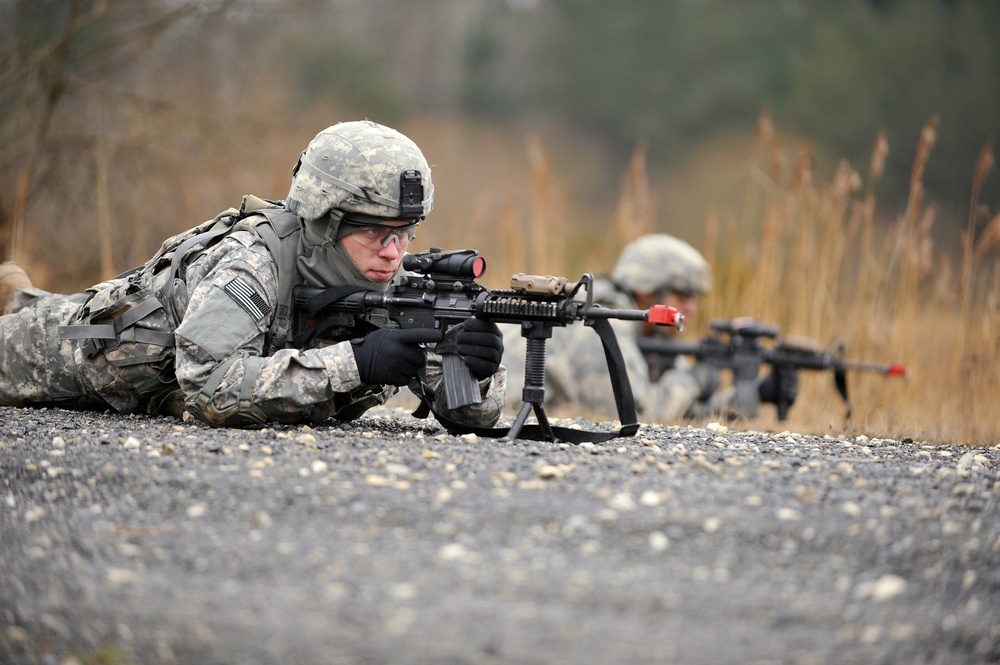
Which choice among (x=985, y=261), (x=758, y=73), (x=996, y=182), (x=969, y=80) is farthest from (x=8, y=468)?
(x=758, y=73)

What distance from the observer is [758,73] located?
2295cm

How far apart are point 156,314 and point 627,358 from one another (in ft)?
12.3

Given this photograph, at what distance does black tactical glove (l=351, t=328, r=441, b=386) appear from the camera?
4129mm

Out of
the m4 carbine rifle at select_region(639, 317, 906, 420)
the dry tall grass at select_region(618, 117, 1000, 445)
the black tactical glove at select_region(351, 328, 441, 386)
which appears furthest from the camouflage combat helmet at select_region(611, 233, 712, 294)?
the black tactical glove at select_region(351, 328, 441, 386)

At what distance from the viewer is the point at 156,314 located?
14.9ft

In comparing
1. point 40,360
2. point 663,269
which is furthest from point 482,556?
point 663,269

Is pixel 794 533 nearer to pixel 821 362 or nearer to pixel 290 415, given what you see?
pixel 290 415

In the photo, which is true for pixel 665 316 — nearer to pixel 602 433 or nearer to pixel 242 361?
pixel 602 433

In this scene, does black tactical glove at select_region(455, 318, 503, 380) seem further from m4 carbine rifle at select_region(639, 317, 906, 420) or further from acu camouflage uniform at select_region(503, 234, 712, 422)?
m4 carbine rifle at select_region(639, 317, 906, 420)

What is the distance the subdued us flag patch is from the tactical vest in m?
0.17

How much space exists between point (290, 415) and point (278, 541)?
1474 mm

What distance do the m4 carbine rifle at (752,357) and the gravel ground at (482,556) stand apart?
3.13 metres

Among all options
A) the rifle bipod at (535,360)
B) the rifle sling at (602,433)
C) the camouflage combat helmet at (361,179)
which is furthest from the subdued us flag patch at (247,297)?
the rifle bipod at (535,360)

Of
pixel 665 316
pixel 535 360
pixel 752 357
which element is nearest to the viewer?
pixel 665 316
